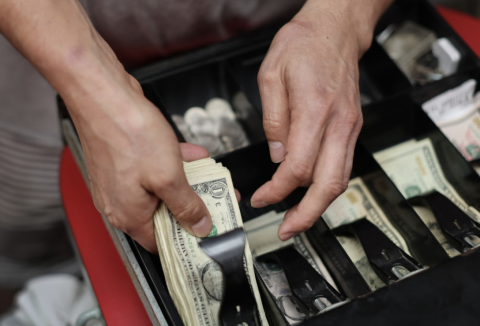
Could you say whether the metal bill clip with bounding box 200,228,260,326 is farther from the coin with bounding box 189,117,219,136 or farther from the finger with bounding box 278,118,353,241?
the coin with bounding box 189,117,219,136

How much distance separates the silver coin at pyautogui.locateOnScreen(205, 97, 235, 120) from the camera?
1.18 m

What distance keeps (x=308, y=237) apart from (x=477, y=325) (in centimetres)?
39

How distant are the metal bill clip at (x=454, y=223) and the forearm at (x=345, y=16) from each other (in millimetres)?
351

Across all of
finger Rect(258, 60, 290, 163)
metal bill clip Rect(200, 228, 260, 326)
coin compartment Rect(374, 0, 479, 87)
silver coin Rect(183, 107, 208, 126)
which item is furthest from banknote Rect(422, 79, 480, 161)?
metal bill clip Rect(200, 228, 260, 326)

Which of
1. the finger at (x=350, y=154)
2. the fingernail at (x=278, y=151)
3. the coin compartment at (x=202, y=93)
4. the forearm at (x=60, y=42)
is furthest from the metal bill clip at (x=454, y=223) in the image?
the forearm at (x=60, y=42)

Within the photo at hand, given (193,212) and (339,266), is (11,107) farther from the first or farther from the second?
(339,266)

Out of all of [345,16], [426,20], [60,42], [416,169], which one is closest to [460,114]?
[416,169]

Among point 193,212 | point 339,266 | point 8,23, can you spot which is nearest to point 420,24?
point 339,266

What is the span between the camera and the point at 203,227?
2.39 ft

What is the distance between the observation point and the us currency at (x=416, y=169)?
0.98 m

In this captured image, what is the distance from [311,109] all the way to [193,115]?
1.64ft

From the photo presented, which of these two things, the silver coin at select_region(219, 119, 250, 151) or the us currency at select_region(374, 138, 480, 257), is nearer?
the us currency at select_region(374, 138, 480, 257)

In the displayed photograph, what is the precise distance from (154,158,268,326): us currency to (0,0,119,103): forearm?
0.24 m

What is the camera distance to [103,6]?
102 cm
